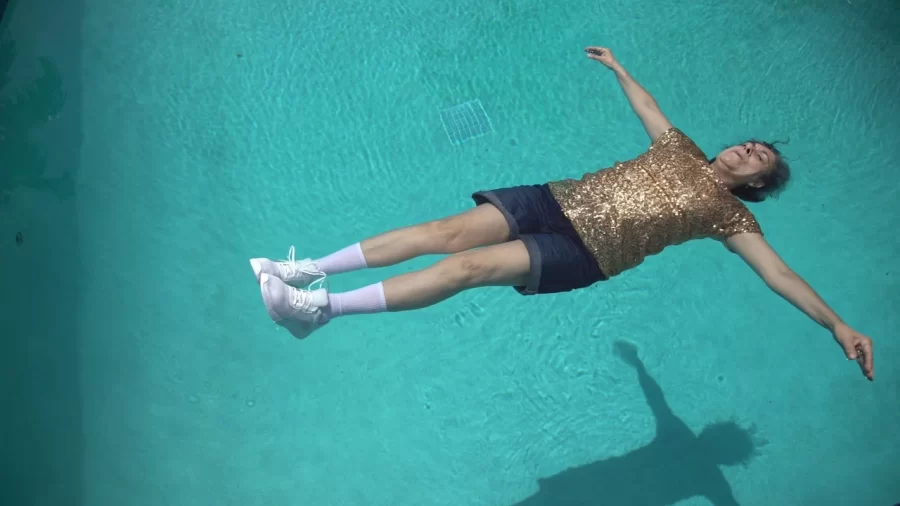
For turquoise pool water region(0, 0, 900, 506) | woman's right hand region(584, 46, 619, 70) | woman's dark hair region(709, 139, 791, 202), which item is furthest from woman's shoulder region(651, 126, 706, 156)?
turquoise pool water region(0, 0, 900, 506)

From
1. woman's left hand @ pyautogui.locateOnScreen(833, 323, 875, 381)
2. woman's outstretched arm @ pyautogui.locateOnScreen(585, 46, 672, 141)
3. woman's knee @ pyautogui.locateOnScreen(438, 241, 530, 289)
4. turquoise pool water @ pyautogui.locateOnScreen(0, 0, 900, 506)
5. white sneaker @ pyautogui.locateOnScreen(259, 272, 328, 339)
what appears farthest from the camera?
turquoise pool water @ pyautogui.locateOnScreen(0, 0, 900, 506)

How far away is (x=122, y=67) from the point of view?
4.38 metres

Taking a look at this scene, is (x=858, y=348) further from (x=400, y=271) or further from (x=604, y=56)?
(x=400, y=271)

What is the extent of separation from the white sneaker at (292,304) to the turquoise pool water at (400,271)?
130 centimetres

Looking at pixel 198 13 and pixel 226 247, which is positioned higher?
pixel 198 13

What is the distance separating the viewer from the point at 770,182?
281 cm

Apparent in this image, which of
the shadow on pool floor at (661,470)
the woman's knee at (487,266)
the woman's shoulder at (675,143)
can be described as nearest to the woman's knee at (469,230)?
the woman's knee at (487,266)

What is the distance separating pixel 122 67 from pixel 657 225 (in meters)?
3.73

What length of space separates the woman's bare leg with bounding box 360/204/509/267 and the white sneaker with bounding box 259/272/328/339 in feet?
0.93

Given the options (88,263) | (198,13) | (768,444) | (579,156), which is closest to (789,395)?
(768,444)

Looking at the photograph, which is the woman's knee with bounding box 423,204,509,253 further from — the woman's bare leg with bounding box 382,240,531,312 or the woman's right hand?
the woman's right hand

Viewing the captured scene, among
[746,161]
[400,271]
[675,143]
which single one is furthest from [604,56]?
[400,271]

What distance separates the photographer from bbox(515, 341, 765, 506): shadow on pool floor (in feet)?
11.6

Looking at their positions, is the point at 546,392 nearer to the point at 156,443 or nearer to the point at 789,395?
the point at 789,395
